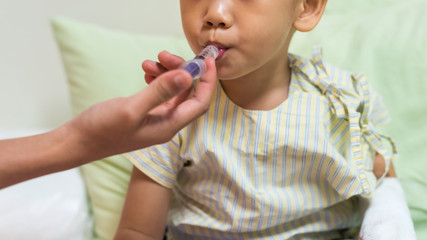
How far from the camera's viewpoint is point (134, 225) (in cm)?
92

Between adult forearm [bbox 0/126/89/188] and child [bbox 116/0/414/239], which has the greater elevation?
adult forearm [bbox 0/126/89/188]

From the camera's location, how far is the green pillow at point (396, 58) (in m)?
1.16

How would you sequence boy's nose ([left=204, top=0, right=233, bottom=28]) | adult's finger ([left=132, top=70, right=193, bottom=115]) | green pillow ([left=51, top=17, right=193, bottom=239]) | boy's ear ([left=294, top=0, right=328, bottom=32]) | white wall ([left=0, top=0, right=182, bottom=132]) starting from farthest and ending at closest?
white wall ([left=0, top=0, right=182, bottom=132]) → green pillow ([left=51, top=17, right=193, bottom=239]) → boy's ear ([left=294, top=0, right=328, bottom=32]) → boy's nose ([left=204, top=0, right=233, bottom=28]) → adult's finger ([left=132, top=70, right=193, bottom=115])

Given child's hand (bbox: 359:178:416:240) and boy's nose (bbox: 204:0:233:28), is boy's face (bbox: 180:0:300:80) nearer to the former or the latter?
boy's nose (bbox: 204:0:233:28)

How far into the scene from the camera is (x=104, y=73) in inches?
46.2

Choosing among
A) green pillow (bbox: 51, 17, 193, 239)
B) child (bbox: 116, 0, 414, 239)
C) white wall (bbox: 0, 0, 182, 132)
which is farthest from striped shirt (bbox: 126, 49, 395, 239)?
white wall (bbox: 0, 0, 182, 132)

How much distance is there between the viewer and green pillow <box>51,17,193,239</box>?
114 centimetres

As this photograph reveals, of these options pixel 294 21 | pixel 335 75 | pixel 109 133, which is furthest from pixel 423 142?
pixel 109 133

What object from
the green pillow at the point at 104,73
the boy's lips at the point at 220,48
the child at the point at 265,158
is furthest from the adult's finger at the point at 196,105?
the green pillow at the point at 104,73

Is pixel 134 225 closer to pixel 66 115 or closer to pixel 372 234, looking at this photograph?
pixel 372 234

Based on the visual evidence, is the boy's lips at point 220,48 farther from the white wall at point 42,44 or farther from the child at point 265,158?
the white wall at point 42,44

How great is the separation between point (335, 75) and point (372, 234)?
32 centimetres

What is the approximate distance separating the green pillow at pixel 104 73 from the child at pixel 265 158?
22 centimetres

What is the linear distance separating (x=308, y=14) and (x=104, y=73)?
0.53m
